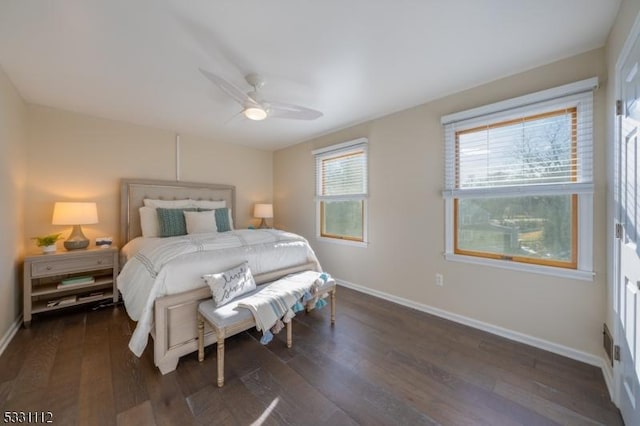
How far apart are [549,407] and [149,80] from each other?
389cm

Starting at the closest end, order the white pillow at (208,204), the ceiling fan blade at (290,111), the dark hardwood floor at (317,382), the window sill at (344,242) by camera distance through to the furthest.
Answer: the dark hardwood floor at (317,382) → the ceiling fan blade at (290,111) → the window sill at (344,242) → the white pillow at (208,204)

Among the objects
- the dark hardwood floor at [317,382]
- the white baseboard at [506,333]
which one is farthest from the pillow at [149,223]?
the white baseboard at [506,333]

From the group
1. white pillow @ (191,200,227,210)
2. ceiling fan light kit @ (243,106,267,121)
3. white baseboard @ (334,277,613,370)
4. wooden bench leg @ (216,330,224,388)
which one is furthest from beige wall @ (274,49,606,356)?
wooden bench leg @ (216,330,224,388)

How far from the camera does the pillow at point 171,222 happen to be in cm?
321

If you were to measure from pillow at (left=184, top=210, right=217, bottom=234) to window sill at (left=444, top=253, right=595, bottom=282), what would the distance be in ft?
9.61

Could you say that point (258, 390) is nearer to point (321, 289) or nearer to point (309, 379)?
point (309, 379)

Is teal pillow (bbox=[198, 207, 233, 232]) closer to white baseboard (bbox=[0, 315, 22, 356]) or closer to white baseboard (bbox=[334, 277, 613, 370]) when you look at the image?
white baseboard (bbox=[0, 315, 22, 356])

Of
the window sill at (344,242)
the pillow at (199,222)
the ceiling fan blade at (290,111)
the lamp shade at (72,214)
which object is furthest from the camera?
the window sill at (344,242)

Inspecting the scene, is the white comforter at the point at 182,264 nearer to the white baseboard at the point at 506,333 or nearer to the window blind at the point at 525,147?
the white baseboard at the point at 506,333

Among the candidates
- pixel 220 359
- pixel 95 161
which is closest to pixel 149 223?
pixel 95 161

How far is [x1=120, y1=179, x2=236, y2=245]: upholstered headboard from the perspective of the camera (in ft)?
11.0

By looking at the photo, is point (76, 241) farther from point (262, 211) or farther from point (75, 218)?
point (262, 211)

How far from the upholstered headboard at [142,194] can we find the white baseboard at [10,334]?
116cm

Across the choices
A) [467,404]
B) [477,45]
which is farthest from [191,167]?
[467,404]
